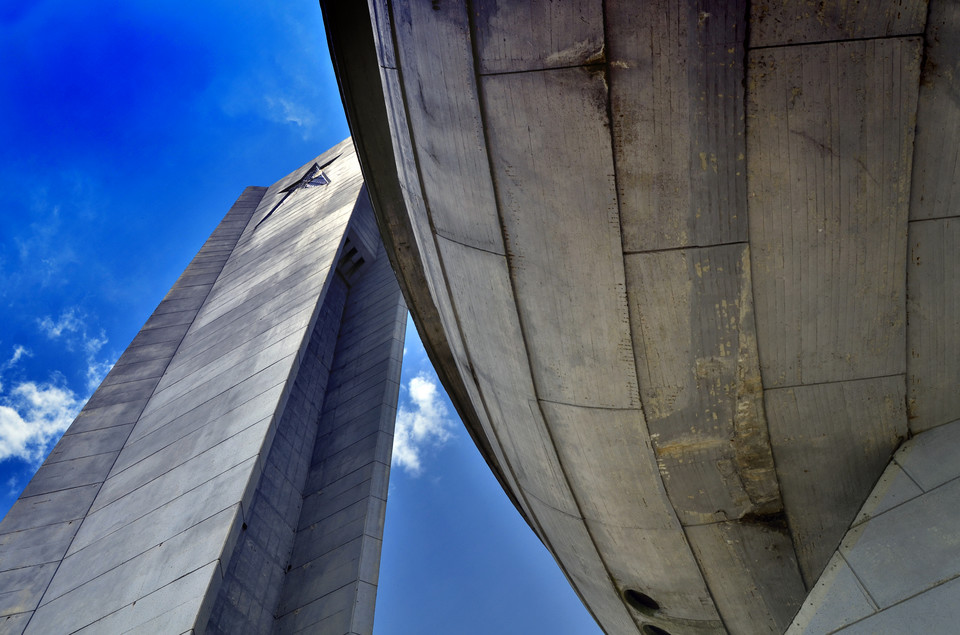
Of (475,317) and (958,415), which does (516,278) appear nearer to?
(475,317)

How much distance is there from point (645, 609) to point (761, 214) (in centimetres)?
317

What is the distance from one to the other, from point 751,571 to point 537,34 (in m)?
3.05

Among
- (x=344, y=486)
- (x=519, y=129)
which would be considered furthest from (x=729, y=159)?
(x=344, y=486)

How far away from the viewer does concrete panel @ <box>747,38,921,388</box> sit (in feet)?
Answer: 8.37

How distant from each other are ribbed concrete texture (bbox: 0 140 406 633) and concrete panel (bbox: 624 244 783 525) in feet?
17.8

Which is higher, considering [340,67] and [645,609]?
[340,67]

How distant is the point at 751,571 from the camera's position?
380 cm

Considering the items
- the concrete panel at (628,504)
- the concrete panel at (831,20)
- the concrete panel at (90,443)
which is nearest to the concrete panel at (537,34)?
the concrete panel at (831,20)

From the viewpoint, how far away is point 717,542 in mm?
3736

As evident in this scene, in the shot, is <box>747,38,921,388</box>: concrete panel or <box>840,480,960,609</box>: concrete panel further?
<box>747,38,921,388</box>: concrete panel

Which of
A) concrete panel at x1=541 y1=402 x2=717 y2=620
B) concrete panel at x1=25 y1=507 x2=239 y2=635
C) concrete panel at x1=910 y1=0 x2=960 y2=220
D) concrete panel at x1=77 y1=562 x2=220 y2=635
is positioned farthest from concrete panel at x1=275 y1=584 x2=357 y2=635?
concrete panel at x1=910 y1=0 x2=960 y2=220

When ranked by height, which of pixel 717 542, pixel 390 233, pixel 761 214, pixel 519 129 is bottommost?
pixel 717 542

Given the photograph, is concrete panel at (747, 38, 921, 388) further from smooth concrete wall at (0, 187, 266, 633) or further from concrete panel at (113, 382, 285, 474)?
smooth concrete wall at (0, 187, 266, 633)

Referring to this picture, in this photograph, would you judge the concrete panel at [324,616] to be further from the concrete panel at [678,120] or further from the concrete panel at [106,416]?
the concrete panel at [678,120]
